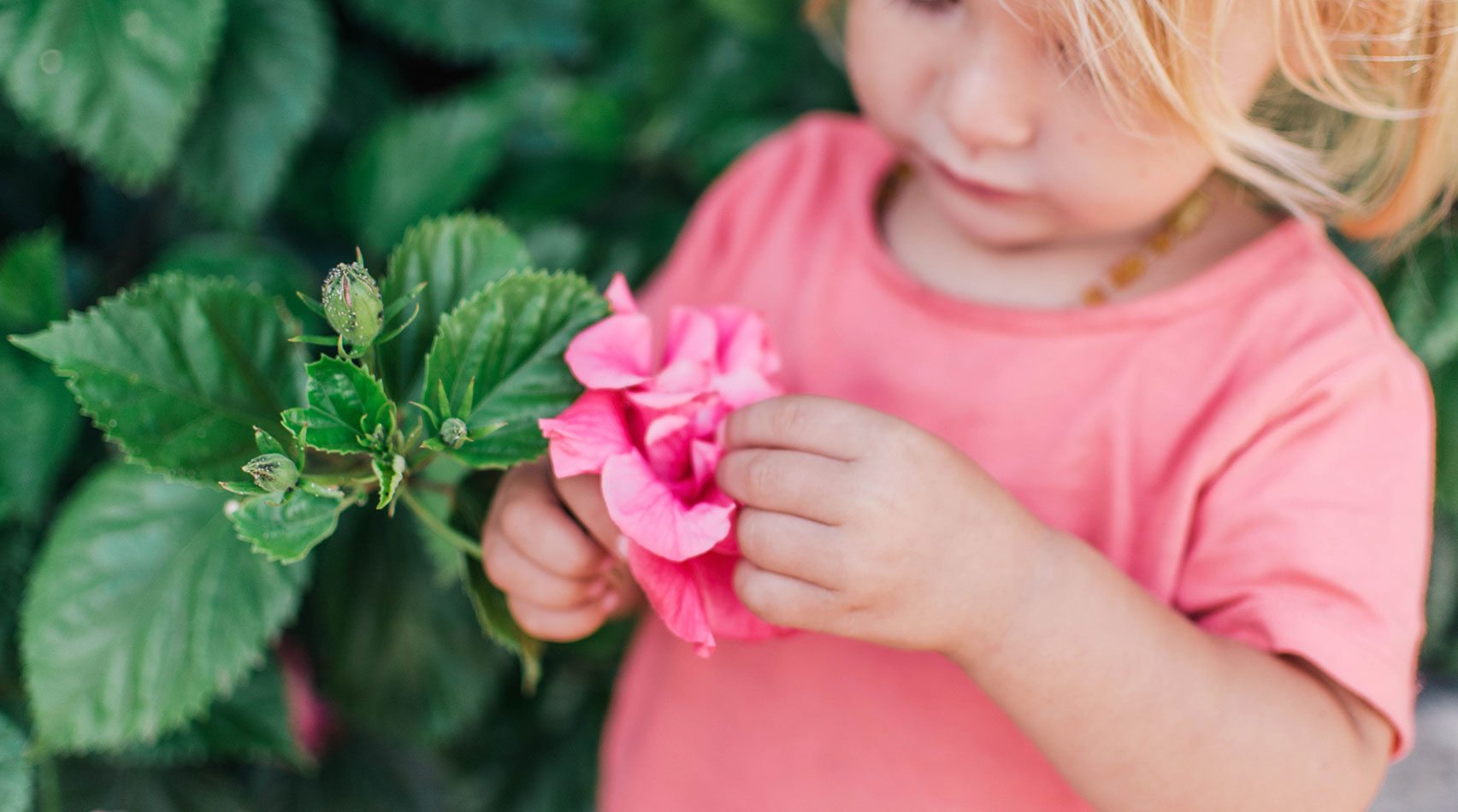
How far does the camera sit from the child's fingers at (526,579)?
617 mm

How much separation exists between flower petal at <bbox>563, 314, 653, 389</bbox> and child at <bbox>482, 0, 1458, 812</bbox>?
0.20 feet

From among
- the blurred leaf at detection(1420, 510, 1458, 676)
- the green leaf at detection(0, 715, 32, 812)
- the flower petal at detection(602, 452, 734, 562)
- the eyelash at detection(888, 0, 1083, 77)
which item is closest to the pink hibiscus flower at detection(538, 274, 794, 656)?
the flower petal at detection(602, 452, 734, 562)

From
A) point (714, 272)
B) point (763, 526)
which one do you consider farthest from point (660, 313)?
point (763, 526)

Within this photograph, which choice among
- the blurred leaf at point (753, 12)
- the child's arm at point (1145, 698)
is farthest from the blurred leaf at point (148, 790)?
the blurred leaf at point (753, 12)

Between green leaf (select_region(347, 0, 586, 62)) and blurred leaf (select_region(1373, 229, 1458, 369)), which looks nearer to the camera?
blurred leaf (select_region(1373, 229, 1458, 369))

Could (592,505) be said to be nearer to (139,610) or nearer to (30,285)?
(139,610)

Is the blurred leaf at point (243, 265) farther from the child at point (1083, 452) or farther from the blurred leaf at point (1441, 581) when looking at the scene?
the blurred leaf at point (1441, 581)

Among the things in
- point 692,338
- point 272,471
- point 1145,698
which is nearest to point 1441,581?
point 1145,698

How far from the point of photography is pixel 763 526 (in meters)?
0.55

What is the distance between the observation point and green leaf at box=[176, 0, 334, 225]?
3.00ft

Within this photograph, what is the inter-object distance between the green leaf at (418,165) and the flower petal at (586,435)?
1.74ft

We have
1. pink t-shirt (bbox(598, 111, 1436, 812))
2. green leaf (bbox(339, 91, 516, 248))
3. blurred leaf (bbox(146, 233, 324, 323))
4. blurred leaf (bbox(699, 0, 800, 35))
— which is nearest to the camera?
pink t-shirt (bbox(598, 111, 1436, 812))

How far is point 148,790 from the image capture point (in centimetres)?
87

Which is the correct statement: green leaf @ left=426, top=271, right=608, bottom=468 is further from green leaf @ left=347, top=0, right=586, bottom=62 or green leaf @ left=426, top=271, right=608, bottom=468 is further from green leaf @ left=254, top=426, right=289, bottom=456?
green leaf @ left=347, top=0, right=586, bottom=62
